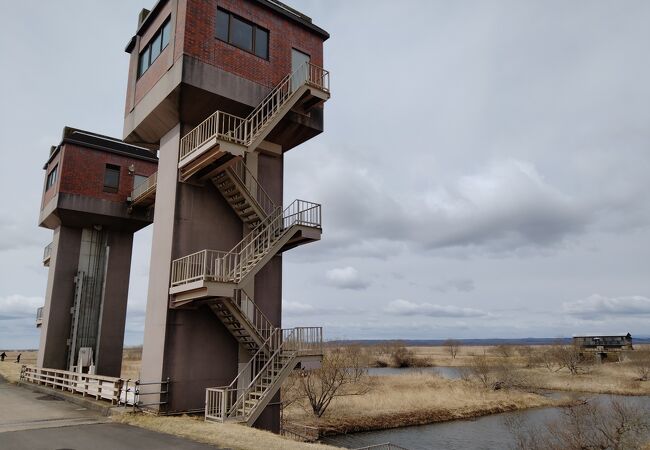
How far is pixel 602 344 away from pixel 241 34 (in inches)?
2884

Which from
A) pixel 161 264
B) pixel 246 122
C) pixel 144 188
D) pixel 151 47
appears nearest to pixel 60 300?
pixel 144 188

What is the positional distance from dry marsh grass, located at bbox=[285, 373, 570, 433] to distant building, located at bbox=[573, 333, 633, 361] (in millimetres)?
30131

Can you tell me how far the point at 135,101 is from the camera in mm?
20828

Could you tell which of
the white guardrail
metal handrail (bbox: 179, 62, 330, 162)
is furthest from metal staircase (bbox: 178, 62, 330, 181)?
the white guardrail

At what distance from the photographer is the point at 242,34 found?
1945 centimetres

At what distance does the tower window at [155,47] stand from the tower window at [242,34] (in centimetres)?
205

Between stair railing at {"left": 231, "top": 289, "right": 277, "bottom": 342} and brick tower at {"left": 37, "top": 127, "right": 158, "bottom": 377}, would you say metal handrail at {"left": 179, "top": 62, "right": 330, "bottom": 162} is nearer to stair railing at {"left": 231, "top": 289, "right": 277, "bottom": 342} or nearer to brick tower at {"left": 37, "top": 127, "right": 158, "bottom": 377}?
stair railing at {"left": 231, "top": 289, "right": 277, "bottom": 342}

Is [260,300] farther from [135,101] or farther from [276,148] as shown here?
[135,101]

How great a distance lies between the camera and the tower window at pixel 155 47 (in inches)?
762

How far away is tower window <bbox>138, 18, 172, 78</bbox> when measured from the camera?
1935 centimetres

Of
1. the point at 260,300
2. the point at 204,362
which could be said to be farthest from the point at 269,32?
the point at 204,362

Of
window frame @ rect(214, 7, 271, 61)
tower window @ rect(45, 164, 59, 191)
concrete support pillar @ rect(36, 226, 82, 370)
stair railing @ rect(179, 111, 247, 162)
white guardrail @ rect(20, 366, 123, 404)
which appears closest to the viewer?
stair railing @ rect(179, 111, 247, 162)

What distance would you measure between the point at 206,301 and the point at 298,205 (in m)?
4.83

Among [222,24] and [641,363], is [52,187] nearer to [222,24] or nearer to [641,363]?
[222,24]
